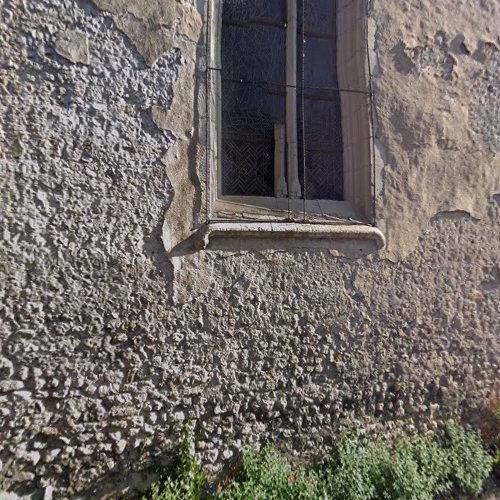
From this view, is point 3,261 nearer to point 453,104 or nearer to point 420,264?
point 420,264

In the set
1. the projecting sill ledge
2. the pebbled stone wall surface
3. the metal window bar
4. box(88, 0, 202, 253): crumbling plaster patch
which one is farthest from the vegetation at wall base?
the metal window bar

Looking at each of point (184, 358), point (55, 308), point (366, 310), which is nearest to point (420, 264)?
point (366, 310)

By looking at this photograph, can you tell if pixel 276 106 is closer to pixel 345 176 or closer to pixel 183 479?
pixel 345 176

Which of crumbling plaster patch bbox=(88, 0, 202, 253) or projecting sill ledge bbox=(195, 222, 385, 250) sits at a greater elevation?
crumbling plaster patch bbox=(88, 0, 202, 253)

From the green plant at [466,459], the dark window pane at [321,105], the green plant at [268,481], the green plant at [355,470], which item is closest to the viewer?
the green plant at [268,481]

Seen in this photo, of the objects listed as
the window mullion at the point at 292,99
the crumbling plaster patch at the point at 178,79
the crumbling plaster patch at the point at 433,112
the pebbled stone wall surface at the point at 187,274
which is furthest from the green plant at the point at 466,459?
the crumbling plaster patch at the point at 178,79

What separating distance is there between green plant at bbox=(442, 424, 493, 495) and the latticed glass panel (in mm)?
2047

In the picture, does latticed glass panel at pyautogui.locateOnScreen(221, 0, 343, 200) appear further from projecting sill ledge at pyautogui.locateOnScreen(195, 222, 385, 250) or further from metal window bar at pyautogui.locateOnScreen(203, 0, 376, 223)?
projecting sill ledge at pyautogui.locateOnScreen(195, 222, 385, 250)

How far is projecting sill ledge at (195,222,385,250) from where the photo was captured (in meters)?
2.45

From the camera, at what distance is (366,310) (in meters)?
2.84

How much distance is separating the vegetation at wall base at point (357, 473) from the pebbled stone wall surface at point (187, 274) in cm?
11

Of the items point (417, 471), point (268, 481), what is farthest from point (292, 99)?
point (417, 471)

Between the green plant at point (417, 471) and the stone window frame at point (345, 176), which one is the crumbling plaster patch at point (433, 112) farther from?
the green plant at point (417, 471)

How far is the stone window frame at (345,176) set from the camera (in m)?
2.55
